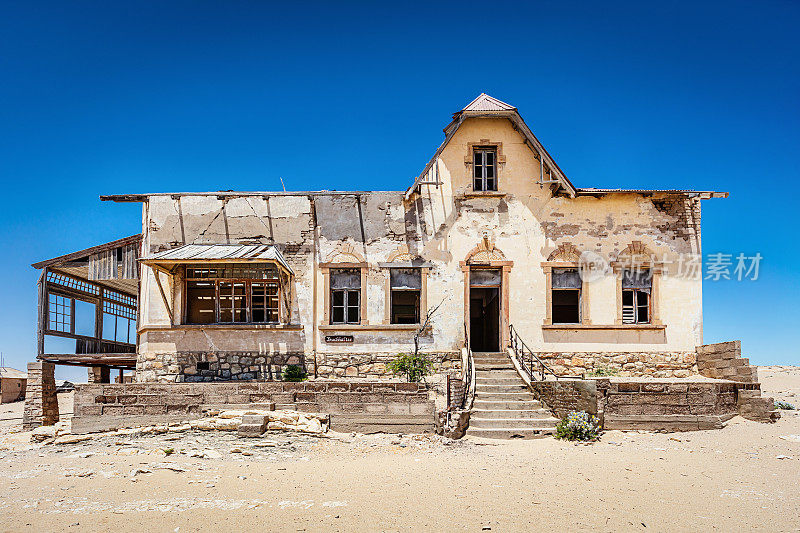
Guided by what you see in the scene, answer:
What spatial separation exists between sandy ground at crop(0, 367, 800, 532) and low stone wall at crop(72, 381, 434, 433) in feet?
1.81

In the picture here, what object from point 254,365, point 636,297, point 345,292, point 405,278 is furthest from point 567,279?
point 254,365

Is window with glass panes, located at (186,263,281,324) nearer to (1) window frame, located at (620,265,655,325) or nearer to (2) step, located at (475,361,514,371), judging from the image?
(2) step, located at (475,361,514,371)

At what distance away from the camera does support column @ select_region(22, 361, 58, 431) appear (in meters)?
16.7

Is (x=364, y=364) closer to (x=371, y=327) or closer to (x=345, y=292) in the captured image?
(x=371, y=327)

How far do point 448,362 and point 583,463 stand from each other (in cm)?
736

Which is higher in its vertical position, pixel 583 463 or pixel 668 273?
pixel 668 273

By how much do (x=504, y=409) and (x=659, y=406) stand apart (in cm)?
360

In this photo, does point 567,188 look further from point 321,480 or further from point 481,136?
point 321,480

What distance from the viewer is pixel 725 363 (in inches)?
667

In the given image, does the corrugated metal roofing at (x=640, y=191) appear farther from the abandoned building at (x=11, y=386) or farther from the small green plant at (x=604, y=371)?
the abandoned building at (x=11, y=386)

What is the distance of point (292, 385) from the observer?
1480 centimetres

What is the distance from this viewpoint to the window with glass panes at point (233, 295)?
1877cm

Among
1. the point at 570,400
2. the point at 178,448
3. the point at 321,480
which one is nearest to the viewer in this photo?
the point at 321,480

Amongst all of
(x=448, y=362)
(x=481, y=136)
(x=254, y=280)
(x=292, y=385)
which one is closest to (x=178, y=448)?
(x=292, y=385)
